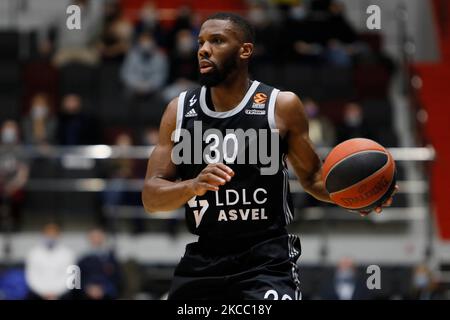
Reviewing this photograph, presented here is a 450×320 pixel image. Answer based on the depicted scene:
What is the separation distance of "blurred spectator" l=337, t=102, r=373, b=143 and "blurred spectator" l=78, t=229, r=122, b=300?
3.57m

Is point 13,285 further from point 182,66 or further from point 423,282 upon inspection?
point 423,282

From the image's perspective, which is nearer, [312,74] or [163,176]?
[163,176]

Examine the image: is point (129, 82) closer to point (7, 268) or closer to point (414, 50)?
point (7, 268)

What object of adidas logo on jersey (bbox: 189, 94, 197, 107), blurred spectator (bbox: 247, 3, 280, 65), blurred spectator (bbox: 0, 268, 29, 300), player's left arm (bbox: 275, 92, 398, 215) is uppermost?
blurred spectator (bbox: 247, 3, 280, 65)

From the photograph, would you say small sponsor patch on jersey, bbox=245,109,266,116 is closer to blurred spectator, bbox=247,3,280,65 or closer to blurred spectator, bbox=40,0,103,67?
blurred spectator, bbox=247,3,280,65

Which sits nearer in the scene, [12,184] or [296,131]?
[296,131]

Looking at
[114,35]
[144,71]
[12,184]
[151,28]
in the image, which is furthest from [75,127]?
[151,28]

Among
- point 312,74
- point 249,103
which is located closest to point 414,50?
point 312,74

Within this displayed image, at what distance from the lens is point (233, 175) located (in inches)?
205

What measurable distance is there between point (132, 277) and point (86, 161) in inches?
84.3

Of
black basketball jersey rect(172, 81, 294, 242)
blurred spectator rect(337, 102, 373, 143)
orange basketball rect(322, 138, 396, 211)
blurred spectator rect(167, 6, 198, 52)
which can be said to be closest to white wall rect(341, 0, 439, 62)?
blurred spectator rect(167, 6, 198, 52)

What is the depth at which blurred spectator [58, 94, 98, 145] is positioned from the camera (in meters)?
13.5

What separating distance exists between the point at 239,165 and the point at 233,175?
0.18 m

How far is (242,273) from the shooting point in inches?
207
